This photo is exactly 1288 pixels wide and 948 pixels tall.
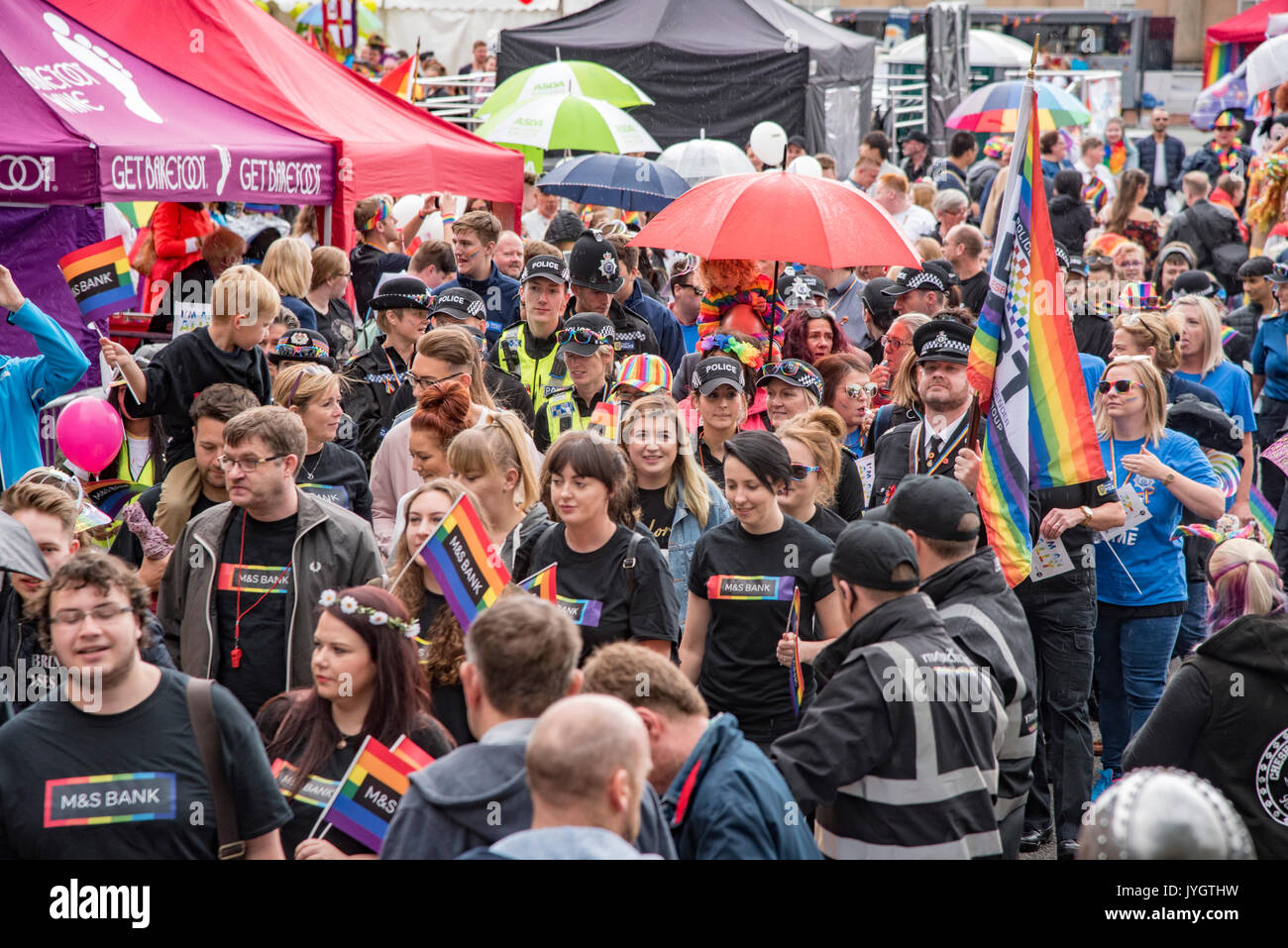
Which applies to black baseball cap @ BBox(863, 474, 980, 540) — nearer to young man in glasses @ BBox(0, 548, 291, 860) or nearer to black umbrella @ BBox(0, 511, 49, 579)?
young man in glasses @ BBox(0, 548, 291, 860)

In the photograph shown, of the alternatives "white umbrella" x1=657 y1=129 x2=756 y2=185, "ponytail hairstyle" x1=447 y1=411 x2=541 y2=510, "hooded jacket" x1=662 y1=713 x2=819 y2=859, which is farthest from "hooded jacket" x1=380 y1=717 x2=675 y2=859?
"white umbrella" x1=657 y1=129 x2=756 y2=185

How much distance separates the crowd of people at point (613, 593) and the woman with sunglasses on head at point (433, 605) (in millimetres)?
15

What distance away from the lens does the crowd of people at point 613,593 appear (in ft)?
11.2

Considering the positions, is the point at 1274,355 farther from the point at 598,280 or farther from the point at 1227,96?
the point at 1227,96

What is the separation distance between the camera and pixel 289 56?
1020 cm

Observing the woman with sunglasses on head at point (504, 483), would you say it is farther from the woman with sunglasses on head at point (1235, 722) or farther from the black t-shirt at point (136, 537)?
the woman with sunglasses on head at point (1235, 722)

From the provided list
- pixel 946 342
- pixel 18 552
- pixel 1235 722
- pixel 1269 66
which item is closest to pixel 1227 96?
pixel 1269 66

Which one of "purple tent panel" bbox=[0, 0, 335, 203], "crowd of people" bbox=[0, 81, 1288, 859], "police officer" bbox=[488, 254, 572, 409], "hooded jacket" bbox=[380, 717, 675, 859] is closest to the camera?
"hooded jacket" bbox=[380, 717, 675, 859]

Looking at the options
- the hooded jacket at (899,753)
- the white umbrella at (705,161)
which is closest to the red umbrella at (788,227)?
the hooded jacket at (899,753)

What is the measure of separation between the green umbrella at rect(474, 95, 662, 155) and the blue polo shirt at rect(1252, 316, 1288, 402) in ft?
19.2

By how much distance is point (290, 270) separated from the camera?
845 cm

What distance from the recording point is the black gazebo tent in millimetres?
18812
